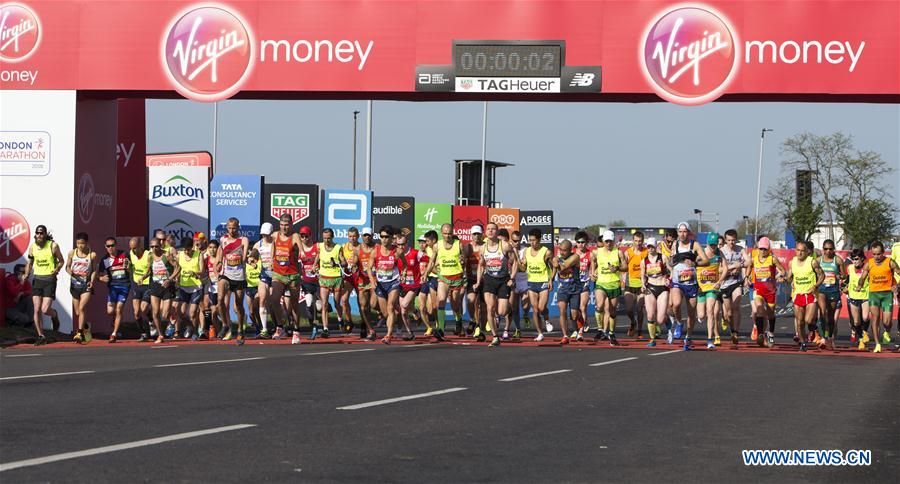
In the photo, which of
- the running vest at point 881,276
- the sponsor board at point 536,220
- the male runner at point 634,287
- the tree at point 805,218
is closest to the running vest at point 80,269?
the male runner at point 634,287

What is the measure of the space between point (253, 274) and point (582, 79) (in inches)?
264

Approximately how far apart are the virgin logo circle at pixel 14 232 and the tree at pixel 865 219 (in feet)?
194

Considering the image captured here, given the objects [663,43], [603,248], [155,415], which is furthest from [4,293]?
[155,415]

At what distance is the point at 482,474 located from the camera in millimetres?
7418

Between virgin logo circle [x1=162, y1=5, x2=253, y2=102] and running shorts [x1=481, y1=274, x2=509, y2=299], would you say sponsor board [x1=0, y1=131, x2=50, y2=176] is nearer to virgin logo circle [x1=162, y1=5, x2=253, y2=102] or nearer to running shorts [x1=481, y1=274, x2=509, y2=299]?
virgin logo circle [x1=162, y1=5, x2=253, y2=102]

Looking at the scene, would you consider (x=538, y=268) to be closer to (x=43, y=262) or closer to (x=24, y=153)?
(x=43, y=262)

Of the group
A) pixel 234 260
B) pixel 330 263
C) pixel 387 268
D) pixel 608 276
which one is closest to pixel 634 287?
pixel 608 276

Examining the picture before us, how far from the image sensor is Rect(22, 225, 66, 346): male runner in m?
22.0

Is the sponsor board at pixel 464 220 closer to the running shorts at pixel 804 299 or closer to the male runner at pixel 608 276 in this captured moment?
the male runner at pixel 608 276

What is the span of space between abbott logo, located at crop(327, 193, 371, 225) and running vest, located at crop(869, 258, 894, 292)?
13.6m

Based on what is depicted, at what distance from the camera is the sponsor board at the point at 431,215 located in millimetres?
37219

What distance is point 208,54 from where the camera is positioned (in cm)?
2408

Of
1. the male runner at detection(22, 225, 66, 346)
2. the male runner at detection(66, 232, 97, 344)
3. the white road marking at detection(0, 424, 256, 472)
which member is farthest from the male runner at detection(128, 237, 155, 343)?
the white road marking at detection(0, 424, 256, 472)

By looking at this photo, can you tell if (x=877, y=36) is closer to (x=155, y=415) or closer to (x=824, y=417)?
(x=824, y=417)
